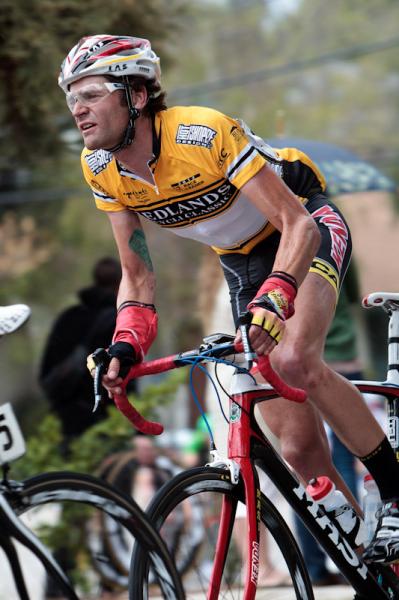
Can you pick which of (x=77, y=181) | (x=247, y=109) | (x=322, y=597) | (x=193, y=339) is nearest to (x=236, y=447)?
(x=322, y=597)

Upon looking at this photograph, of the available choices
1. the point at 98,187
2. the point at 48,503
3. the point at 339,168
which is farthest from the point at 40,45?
the point at 48,503

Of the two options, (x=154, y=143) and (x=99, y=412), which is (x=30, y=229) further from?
(x=154, y=143)

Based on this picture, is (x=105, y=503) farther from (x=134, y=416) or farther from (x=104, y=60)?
(x=104, y=60)

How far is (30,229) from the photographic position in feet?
42.4

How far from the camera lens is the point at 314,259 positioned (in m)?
4.02

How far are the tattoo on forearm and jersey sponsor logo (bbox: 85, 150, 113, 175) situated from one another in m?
0.27

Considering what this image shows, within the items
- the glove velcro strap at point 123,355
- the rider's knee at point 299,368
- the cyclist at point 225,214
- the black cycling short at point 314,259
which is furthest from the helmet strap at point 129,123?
the rider's knee at point 299,368

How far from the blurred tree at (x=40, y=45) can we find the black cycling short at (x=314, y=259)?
2785 mm

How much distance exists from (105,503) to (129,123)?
1.35 m

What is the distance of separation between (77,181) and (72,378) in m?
11.3

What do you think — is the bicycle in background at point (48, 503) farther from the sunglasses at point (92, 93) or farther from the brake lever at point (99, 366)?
the sunglasses at point (92, 93)

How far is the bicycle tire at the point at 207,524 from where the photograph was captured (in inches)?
129

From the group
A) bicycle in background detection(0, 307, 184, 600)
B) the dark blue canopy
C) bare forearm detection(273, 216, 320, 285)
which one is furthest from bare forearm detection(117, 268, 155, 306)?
the dark blue canopy

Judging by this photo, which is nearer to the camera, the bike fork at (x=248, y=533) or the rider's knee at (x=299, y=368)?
the bike fork at (x=248, y=533)
